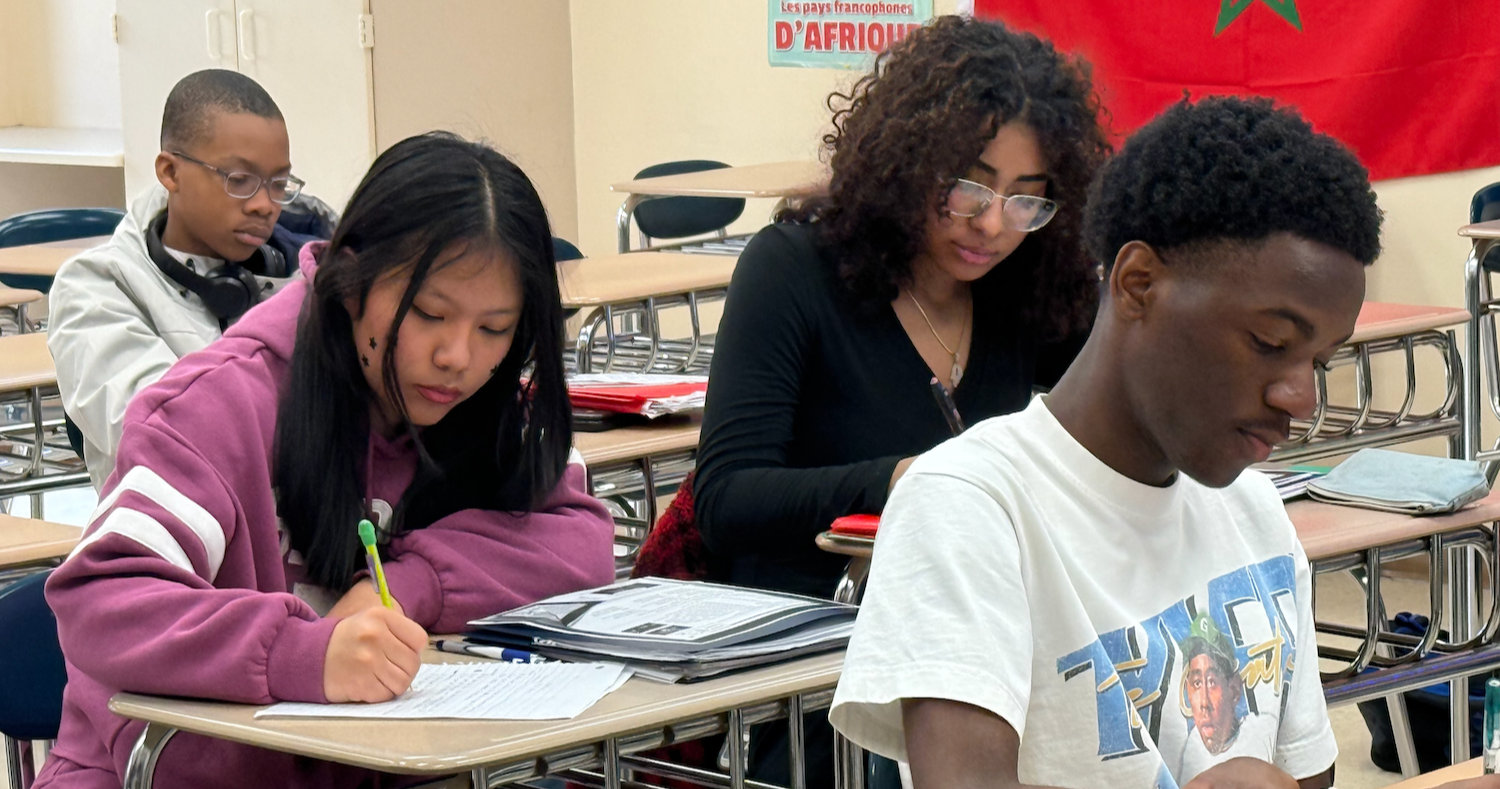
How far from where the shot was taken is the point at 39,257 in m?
4.33

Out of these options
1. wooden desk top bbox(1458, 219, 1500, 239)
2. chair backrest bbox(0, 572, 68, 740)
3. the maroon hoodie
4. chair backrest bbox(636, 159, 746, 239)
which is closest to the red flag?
wooden desk top bbox(1458, 219, 1500, 239)

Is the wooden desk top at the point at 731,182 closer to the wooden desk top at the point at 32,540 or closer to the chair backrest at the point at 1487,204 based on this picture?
the chair backrest at the point at 1487,204

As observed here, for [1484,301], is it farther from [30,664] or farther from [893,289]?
[30,664]

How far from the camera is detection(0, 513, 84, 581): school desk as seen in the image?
81.1 inches

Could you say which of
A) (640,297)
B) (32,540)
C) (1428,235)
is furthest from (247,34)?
(32,540)

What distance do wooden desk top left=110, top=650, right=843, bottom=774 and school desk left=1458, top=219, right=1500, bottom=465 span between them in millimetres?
2191

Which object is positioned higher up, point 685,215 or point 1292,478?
point 685,215

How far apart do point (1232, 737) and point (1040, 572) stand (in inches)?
7.4

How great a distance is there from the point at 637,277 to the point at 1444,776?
287 centimetres

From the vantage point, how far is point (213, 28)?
6426mm

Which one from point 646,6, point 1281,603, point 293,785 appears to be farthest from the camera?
point 646,6

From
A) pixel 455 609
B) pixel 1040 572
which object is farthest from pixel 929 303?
pixel 1040 572

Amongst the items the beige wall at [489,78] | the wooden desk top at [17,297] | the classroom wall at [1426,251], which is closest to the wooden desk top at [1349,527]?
the classroom wall at [1426,251]

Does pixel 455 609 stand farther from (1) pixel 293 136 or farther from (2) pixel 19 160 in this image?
(2) pixel 19 160
